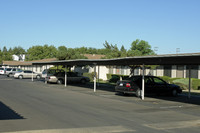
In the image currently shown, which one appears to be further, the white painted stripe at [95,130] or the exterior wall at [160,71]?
the exterior wall at [160,71]

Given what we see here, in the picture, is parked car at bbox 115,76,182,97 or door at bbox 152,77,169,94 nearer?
parked car at bbox 115,76,182,97

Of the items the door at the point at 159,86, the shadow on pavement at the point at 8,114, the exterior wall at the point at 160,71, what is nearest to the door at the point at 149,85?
the door at the point at 159,86

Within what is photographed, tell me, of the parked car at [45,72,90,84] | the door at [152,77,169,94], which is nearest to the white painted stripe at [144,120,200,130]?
the door at [152,77,169,94]

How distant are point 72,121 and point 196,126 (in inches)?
181

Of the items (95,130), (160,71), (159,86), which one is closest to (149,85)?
(159,86)

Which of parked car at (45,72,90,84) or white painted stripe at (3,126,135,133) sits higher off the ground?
parked car at (45,72,90,84)

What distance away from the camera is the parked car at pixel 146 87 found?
65.2ft

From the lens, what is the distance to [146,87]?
20344 millimetres

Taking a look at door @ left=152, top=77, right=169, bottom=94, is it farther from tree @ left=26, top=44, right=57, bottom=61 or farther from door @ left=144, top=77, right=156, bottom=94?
tree @ left=26, top=44, right=57, bottom=61

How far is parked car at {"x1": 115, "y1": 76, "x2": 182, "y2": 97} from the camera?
65.2 ft

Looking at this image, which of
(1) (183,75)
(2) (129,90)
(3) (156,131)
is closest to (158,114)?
(3) (156,131)

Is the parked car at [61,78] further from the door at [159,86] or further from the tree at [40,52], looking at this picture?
the tree at [40,52]

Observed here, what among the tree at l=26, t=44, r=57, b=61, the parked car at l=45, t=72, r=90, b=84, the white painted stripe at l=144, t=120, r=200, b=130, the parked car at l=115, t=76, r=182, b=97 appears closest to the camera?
the white painted stripe at l=144, t=120, r=200, b=130

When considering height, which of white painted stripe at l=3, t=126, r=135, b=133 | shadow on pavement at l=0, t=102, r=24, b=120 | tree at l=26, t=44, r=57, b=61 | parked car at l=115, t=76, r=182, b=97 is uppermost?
tree at l=26, t=44, r=57, b=61
